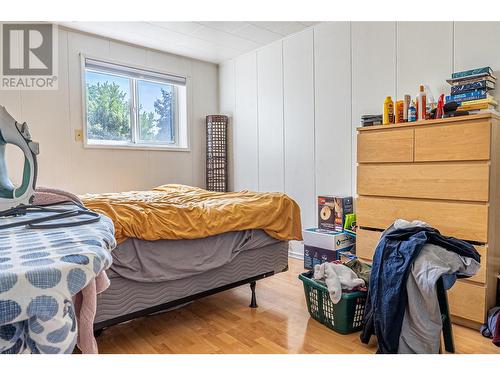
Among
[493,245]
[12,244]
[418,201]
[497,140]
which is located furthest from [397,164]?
[12,244]

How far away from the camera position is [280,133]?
12.1ft

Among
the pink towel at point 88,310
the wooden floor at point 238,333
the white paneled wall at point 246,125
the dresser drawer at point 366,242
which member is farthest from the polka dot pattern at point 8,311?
the white paneled wall at point 246,125

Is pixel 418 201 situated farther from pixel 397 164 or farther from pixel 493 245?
pixel 493 245

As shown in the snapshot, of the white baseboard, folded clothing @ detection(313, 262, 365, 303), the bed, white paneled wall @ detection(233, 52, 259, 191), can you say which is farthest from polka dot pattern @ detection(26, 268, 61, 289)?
white paneled wall @ detection(233, 52, 259, 191)

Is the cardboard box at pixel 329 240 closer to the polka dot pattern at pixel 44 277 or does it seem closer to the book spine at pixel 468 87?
the book spine at pixel 468 87

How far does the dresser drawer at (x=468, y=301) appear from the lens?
1906 mm

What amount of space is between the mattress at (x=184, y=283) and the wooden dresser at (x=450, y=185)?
28.2 inches

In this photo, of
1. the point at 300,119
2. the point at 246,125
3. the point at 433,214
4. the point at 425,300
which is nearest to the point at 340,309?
the point at 425,300

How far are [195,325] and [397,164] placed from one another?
163 cm

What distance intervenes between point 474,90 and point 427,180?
628 millimetres

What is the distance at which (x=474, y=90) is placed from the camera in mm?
2131

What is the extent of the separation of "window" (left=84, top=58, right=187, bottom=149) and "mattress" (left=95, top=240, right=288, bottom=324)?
6.90ft
